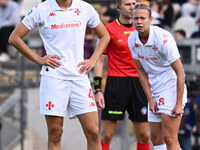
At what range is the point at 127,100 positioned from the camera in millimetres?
7414

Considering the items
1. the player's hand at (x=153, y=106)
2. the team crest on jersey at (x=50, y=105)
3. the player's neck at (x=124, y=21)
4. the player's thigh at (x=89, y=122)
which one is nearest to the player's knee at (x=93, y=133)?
the player's thigh at (x=89, y=122)

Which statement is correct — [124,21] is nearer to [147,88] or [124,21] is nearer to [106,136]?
[147,88]

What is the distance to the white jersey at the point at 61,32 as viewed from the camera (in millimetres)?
5910

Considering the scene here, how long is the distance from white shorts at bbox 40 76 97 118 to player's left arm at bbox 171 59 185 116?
102 centimetres

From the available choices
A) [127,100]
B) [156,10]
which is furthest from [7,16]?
[127,100]

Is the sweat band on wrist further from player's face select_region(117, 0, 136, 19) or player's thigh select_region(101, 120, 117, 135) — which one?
player's face select_region(117, 0, 136, 19)

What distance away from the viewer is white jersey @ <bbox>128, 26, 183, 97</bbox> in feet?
20.4

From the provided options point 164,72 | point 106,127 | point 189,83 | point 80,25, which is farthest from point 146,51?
point 189,83

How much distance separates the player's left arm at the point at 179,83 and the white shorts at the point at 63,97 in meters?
1.02

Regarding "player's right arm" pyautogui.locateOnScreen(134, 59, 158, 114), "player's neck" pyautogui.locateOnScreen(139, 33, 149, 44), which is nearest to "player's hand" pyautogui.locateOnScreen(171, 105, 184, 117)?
"player's right arm" pyautogui.locateOnScreen(134, 59, 158, 114)

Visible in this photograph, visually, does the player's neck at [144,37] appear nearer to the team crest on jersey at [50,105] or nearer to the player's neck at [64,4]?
the player's neck at [64,4]

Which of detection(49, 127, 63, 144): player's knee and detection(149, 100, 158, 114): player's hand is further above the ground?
detection(149, 100, 158, 114): player's hand

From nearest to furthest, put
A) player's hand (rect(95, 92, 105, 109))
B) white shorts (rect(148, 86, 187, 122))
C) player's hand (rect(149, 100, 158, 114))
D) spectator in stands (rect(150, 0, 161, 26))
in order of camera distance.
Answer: white shorts (rect(148, 86, 187, 122)) → player's hand (rect(149, 100, 158, 114)) → player's hand (rect(95, 92, 105, 109)) → spectator in stands (rect(150, 0, 161, 26))

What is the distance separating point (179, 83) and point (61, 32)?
4.92 ft
